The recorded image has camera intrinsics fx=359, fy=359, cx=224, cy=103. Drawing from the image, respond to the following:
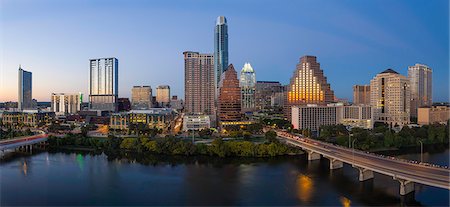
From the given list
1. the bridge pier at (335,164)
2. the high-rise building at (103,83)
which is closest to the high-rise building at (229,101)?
the bridge pier at (335,164)

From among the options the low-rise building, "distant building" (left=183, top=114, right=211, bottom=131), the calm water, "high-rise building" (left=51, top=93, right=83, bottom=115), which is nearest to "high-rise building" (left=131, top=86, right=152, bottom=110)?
"high-rise building" (left=51, top=93, right=83, bottom=115)

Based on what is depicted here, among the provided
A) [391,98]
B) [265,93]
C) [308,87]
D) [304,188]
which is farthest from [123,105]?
[304,188]

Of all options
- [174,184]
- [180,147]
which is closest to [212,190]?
[174,184]

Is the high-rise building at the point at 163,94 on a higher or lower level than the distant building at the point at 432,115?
higher

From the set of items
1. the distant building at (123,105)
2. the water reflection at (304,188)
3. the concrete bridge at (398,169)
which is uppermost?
the distant building at (123,105)

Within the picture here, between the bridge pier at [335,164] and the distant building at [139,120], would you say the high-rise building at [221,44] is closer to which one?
the distant building at [139,120]

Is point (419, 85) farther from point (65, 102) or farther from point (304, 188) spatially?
point (65, 102)

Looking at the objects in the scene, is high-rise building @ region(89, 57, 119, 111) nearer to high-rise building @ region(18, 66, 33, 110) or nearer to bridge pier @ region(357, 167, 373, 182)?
high-rise building @ region(18, 66, 33, 110)
